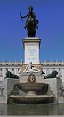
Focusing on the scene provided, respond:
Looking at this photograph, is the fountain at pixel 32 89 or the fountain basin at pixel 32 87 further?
the fountain basin at pixel 32 87

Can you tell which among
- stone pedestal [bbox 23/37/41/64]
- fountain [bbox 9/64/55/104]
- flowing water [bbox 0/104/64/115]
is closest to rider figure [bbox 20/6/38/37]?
stone pedestal [bbox 23/37/41/64]

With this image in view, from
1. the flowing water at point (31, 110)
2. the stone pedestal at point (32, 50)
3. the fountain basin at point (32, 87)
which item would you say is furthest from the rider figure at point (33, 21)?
the flowing water at point (31, 110)

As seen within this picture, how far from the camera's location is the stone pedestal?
1250 inches

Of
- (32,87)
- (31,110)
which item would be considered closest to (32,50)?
(32,87)

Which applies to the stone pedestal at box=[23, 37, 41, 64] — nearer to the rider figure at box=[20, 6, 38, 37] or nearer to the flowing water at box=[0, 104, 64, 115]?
the rider figure at box=[20, 6, 38, 37]

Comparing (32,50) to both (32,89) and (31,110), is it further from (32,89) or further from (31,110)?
(31,110)

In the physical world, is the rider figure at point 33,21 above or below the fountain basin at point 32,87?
above

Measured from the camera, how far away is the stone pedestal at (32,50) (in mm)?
31750

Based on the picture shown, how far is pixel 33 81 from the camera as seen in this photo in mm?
28625

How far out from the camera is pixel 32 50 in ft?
105

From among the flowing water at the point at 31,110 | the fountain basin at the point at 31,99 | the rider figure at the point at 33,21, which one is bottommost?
Result: the flowing water at the point at 31,110

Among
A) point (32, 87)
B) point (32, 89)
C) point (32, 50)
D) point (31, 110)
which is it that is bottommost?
point (31, 110)

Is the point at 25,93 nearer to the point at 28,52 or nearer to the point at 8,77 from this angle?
the point at 8,77

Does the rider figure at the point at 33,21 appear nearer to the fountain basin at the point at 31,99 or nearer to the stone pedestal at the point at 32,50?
the stone pedestal at the point at 32,50
